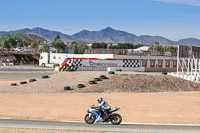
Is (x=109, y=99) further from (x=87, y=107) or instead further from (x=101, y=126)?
(x=101, y=126)

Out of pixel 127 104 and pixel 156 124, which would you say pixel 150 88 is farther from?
pixel 156 124

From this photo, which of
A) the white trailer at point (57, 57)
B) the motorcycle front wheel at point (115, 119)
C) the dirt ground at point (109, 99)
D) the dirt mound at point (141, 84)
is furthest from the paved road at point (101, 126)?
the white trailer at point (57, 57)

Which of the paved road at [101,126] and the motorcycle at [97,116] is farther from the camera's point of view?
the motorcycle at [97,116]

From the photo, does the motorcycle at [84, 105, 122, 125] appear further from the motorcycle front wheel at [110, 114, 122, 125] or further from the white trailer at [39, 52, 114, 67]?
the white trailer at [39, 52, 114, 67]

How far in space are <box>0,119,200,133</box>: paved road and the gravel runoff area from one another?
534 inches

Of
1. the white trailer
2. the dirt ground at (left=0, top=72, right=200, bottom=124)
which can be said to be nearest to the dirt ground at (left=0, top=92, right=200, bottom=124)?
the dirt ground at (left=0, top=72, right=200, bottom=124)

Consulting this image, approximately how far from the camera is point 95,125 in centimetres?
1470

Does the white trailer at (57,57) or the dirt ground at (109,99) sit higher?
the white trailer at (57,57)

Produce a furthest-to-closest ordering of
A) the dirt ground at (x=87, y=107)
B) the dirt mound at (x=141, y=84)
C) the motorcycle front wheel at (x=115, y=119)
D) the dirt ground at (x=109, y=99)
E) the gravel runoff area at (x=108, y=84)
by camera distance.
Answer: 1. the dirt mound at (x=141, y=84)
2. the gravel runoff area at (x=108, y=84)
3. the dirt ground at (x=109, y=99)
4. the dirt ground at (x=87, y=107)
5. the motorcycle front wheel at (x=115, y=119)

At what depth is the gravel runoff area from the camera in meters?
29.5

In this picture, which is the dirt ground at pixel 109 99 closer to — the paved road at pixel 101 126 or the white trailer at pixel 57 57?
the paved road at pixel 101 126

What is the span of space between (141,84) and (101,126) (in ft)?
60.5

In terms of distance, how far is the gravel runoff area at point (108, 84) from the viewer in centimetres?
2952

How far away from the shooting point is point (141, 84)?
3244 cm
